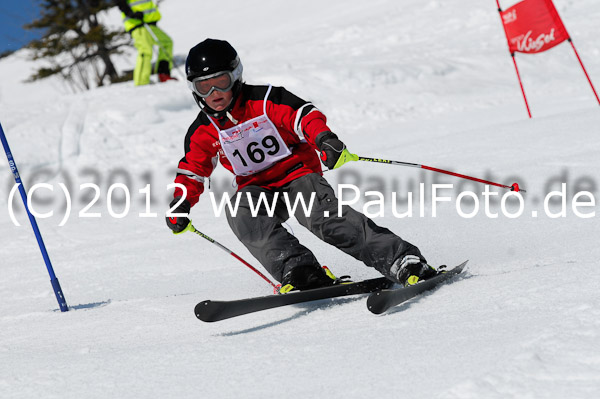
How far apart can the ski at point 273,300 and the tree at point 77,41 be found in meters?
16.2

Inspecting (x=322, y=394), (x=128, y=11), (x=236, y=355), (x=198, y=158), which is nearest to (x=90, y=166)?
(x=128, y=11)

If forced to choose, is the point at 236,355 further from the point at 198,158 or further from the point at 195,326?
the point at 198,158

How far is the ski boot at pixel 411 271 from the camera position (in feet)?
10.8

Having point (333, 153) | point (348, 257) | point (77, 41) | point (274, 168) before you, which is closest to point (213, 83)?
point (274, 168)

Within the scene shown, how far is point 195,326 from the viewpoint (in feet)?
10.5

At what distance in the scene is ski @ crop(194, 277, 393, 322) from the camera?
9.53 feet

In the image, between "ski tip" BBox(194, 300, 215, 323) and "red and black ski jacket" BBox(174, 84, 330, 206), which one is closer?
"ski tip" BBox(194, 300, 215, 323)

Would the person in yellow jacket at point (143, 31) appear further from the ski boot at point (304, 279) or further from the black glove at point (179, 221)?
the ski boot at point (304, 279)

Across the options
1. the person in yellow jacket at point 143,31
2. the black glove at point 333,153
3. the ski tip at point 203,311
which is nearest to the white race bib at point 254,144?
the black glove at point 333,153

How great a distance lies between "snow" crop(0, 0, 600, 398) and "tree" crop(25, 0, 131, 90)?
5.92 m

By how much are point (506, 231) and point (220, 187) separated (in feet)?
13.3

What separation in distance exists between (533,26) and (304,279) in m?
6.34

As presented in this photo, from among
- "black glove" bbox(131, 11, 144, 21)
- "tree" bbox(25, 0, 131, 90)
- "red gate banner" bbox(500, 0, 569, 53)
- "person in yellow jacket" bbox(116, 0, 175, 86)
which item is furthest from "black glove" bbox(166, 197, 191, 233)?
"tree" bbox(25, 0, 131, 90)

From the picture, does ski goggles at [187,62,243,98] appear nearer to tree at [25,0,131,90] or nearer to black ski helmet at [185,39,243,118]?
black ski helmet at [185,39,243,118]
